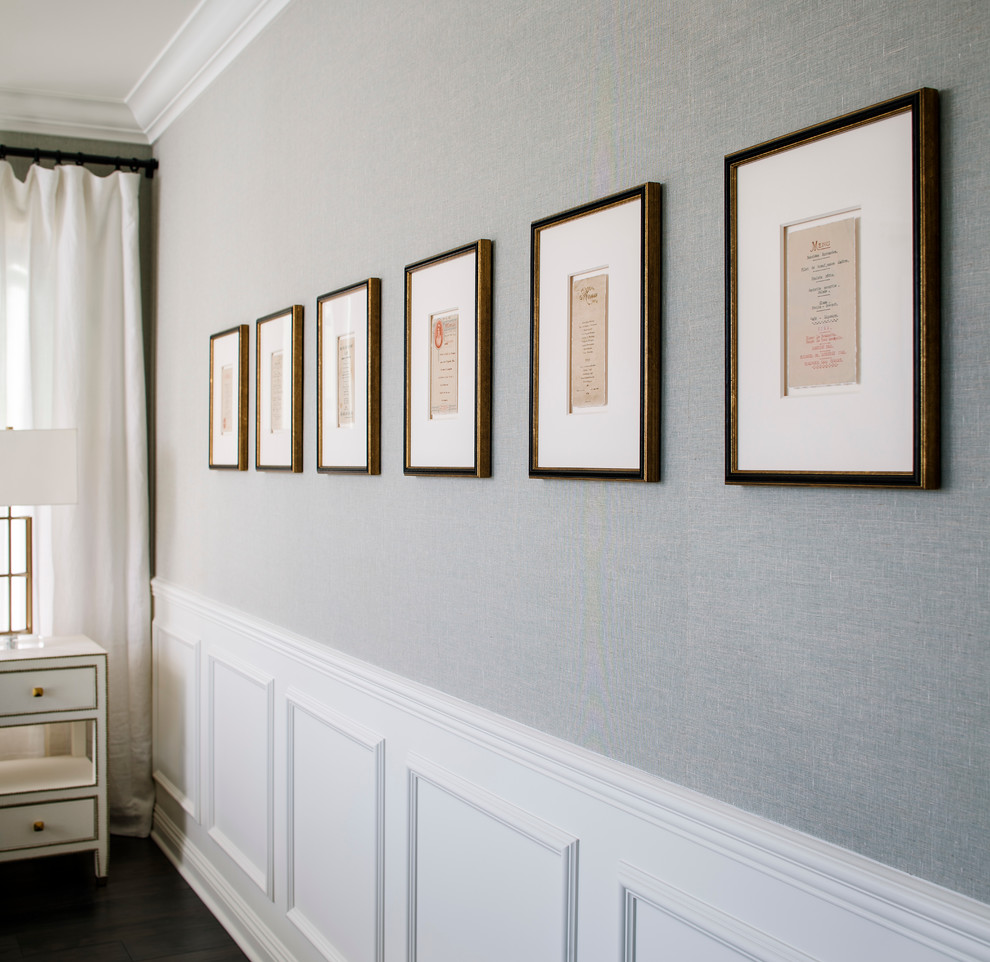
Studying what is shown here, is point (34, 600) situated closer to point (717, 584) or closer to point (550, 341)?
point (550, 341)

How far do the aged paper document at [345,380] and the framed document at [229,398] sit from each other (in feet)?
2.33

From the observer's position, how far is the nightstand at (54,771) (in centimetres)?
312

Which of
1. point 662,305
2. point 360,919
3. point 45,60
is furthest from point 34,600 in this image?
point 662,305

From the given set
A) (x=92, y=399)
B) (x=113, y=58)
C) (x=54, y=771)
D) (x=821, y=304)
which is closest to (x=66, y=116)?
(x=113, y=58)

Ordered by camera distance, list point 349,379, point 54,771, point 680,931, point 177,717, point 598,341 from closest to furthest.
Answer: point 680,931
point 598,341
point 349,379
point 54,771
point 177,717

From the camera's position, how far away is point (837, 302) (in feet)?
3.42

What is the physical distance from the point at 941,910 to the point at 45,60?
3.59 meters

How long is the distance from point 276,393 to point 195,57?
4.30ft

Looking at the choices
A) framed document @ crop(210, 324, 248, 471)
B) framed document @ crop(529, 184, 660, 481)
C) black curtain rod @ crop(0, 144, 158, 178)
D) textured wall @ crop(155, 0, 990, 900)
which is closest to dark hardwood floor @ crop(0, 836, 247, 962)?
textured wall @ crop(155, 0, 990, 900)

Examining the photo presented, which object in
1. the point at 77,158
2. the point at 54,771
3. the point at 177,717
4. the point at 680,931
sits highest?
the point at 77,158

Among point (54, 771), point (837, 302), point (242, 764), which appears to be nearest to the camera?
point (837, 302)

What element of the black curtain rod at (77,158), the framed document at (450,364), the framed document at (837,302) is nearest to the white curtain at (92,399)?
the black curtain rod at (77,158)

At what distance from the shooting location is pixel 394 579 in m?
2.01

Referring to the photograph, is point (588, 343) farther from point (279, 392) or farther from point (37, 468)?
point (37, 468)
